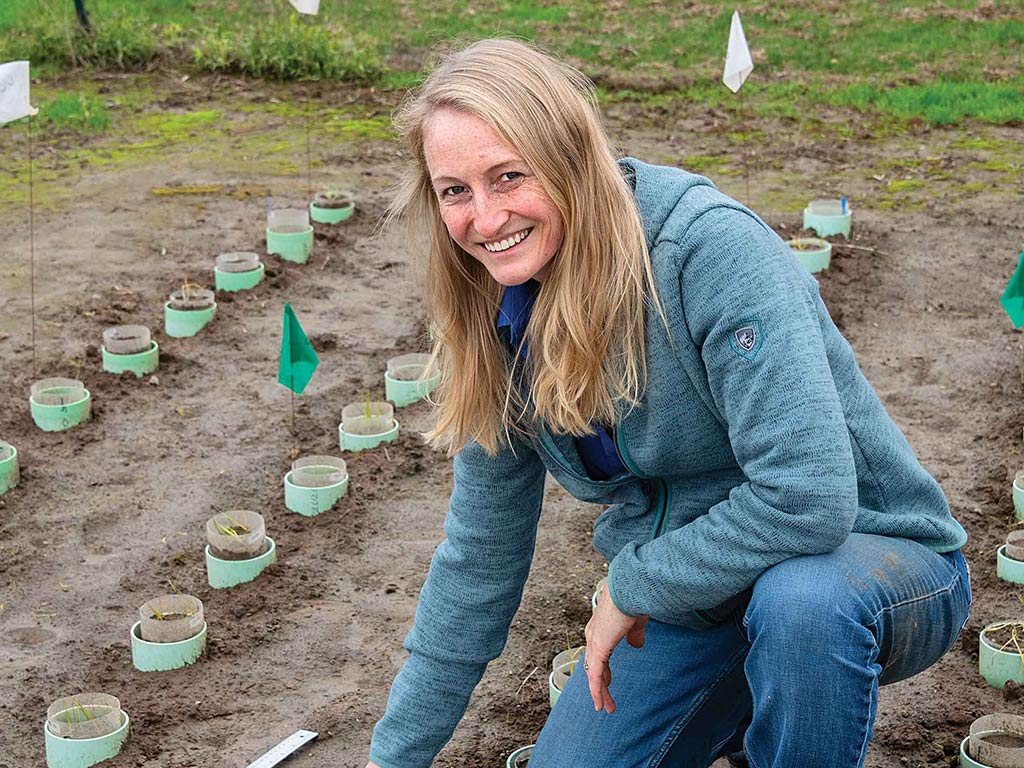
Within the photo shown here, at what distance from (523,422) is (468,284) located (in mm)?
248

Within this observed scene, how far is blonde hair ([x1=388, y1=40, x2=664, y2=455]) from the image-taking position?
2088 millimetres

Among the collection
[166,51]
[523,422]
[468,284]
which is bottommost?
[166,51]

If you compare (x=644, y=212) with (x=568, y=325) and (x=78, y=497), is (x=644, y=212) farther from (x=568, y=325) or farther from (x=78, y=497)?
(x=78, y=497)

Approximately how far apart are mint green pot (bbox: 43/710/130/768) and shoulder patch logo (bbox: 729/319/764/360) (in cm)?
166

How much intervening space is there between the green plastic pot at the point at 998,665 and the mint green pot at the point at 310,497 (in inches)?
71.6

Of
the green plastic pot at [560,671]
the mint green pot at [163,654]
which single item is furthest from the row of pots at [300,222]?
the green plastic pot at [560,671]

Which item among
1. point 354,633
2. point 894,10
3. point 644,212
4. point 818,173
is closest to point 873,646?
point 644,212

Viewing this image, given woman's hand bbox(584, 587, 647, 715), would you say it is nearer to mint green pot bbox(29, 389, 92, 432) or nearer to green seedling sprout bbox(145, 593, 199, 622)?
green seedling sprout bbox(145, 593, 199, 622)

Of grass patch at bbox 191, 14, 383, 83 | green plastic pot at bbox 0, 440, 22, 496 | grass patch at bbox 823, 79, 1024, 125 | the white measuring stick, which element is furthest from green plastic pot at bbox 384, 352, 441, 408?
grass patch at bbox 191, 14, 383, 83

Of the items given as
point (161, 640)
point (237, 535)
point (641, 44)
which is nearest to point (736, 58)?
point (237, 535)

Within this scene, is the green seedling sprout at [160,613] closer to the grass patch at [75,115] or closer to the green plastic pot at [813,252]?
the green plastic pot at [813,252]

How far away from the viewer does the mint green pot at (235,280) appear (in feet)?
18.5

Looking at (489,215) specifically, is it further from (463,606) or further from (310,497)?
(310,497)

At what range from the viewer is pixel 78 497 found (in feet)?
13.7
